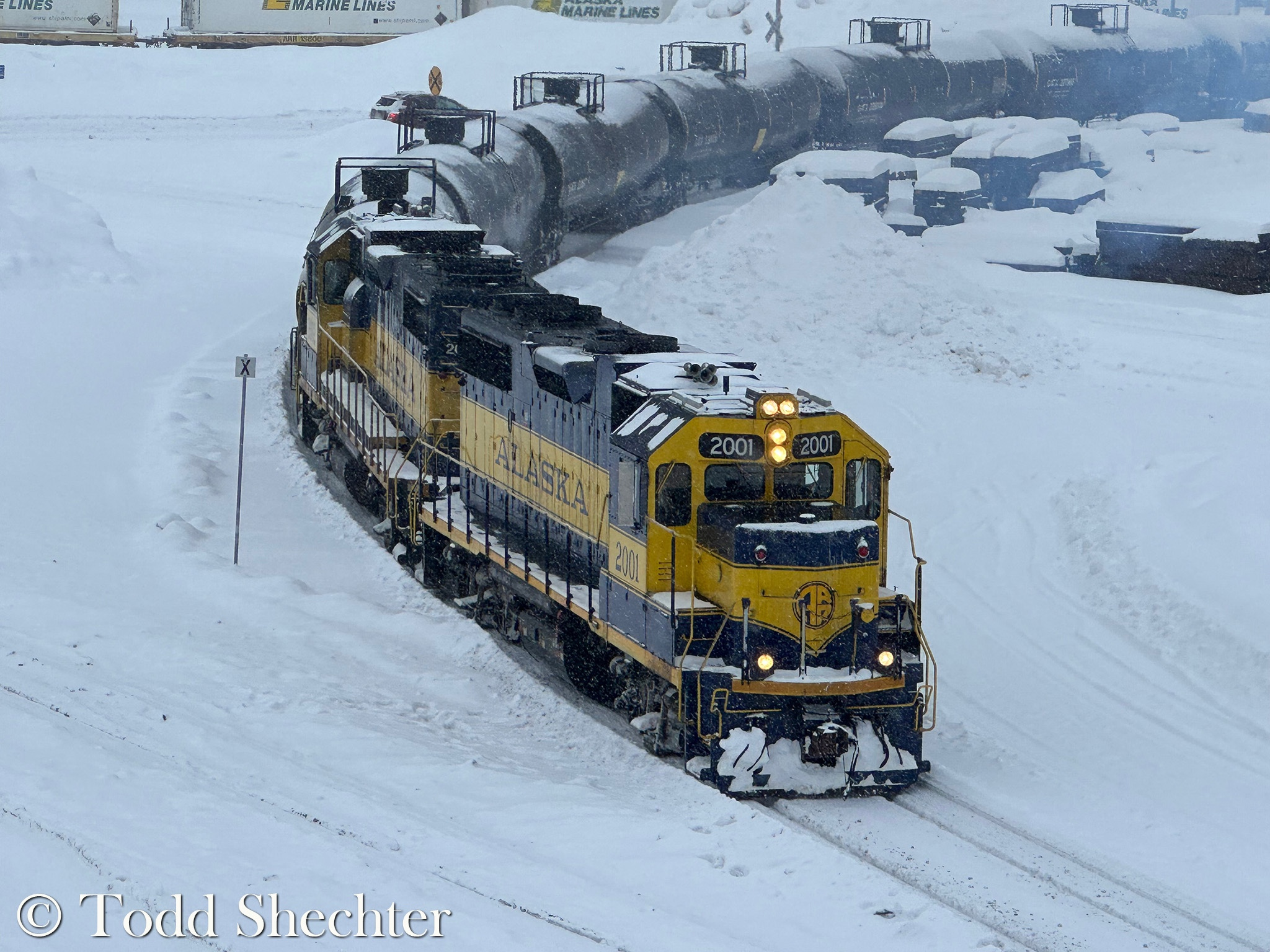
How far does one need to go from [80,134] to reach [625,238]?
69.2ft

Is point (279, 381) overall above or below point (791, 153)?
below

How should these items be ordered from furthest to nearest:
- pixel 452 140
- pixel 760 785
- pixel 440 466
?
pixel 452 140
pixel 440 466
pixel 760 785

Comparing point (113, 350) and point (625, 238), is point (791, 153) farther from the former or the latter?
point (113, 350)

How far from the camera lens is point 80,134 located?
4984 cm

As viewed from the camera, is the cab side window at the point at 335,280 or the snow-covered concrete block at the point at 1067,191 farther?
the snow-covered concrete block at the point at 1067,191

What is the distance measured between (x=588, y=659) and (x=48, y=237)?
2021 cm

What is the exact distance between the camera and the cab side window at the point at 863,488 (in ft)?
40.6

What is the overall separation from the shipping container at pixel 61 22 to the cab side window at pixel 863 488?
183ft

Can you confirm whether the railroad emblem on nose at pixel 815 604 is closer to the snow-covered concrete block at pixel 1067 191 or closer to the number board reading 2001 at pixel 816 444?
the number board reading 2001 at pixel 816 444

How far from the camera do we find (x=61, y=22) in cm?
6262

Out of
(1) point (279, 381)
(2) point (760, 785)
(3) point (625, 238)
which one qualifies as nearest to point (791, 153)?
(3) point (625, 238)

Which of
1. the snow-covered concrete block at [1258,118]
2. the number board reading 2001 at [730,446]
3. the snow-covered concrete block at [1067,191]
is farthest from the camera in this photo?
the snow-covered concrete block at [1258,118]

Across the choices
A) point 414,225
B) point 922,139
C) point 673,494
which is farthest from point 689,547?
point 922,139

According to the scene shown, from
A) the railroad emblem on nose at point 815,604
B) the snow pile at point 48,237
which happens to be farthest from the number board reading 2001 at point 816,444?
the snow pile at point 48,237
